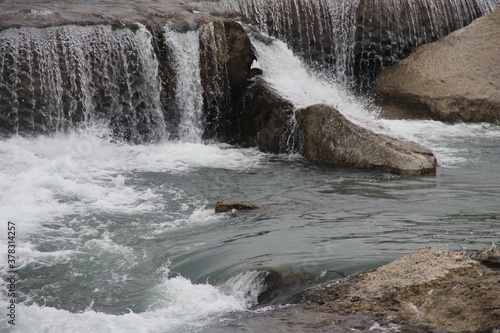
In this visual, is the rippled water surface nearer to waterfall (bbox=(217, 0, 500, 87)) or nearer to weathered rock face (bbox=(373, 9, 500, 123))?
weathered rock face (bbox=(373, 9, 500, 123))

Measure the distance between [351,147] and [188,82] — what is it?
10.9ft

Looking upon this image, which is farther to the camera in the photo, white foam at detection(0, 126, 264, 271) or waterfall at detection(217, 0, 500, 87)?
waterfall at detection(217, 0, 500, 87)

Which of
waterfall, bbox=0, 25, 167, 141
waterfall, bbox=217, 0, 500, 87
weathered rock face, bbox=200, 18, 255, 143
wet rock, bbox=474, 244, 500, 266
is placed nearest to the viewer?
wet rock, bbox=474, 244, 500, 266

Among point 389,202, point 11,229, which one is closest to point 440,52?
point 389,202

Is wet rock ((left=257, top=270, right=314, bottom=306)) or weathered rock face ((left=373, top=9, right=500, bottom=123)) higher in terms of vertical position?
weathered rock face ((left=373, top=9, right=500, bottom=123))

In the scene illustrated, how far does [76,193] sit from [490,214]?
459 cm

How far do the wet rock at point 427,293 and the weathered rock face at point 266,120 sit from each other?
613cm

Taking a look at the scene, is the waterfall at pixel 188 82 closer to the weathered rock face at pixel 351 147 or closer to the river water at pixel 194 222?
A: the river water at pixel 194 222

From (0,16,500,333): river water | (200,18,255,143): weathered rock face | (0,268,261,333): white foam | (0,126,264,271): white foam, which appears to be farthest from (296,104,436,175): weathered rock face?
(0,268,261,333): white foam

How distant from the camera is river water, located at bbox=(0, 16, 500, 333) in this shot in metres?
4.84

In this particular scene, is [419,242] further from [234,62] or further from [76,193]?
[234,62]

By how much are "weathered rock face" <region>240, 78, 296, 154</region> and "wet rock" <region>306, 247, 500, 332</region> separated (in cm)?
613

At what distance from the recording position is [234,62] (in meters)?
11.6

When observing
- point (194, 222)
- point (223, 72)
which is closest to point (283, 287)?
point (194, 222)
